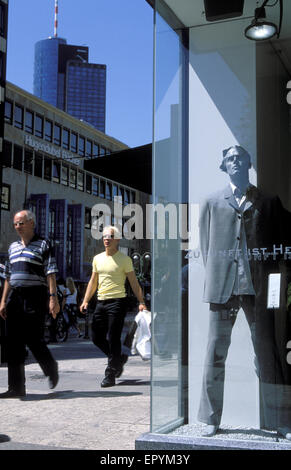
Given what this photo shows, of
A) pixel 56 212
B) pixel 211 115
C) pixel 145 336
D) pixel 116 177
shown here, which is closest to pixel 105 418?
pixel 211 115

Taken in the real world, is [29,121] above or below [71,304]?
above

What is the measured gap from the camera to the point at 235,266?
3691 mm

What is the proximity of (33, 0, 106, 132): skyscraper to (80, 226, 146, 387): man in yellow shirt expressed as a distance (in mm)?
40098

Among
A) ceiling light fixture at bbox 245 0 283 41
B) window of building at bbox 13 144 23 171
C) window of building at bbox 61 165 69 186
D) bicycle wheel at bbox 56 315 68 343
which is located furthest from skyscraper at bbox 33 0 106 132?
ceiling light fixture at bbox 245 0 283 41

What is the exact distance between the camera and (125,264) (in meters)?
7.19

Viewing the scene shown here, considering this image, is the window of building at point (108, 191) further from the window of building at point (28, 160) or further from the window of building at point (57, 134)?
the window of building at point (28, 160)

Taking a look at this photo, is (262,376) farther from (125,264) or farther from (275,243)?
(125,264)

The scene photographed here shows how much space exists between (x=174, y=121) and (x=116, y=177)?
4.69 m

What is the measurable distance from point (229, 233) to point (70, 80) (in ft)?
307

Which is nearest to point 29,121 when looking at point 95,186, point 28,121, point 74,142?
point 28,121

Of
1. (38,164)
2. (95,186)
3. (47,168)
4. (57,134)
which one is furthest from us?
(95,186)

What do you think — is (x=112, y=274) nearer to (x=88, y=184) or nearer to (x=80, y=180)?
(x=80, y=180)

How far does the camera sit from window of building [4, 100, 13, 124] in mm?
41031

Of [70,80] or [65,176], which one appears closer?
[65,176]
